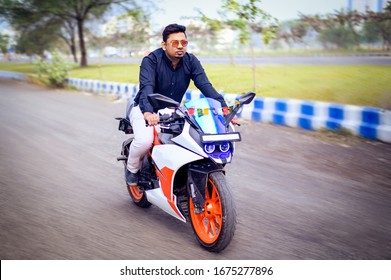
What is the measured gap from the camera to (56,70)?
61.6 ft

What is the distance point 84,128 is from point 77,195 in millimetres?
4248

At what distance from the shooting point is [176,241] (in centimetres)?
373

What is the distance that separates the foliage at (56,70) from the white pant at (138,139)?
1545 cm

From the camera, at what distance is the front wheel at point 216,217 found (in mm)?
3287

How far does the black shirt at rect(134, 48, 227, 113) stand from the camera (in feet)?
12.9

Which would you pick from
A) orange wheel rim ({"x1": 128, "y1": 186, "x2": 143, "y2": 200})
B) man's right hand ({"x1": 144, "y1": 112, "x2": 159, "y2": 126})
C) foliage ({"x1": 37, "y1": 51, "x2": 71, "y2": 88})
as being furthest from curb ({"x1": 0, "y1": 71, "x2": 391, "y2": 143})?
foliage ({"x1": 37, "y1": 51, "x2": 71, "y2": 88})

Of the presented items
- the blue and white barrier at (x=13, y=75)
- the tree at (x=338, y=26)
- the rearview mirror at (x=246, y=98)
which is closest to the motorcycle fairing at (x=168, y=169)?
the rearview mirror at (x=246, y=98)

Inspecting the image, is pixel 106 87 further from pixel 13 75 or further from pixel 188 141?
pixel 13 75

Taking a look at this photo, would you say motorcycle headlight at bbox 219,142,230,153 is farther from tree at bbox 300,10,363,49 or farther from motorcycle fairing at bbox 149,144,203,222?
tree at bbox 300,10,363,49

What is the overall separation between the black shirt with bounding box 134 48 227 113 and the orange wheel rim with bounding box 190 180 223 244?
890mm

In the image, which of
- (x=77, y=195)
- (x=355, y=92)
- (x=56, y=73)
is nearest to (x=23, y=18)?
(x=56, y=73)

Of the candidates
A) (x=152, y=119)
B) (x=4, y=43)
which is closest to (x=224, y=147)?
(x=152, y=119)

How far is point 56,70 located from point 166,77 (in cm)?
1598

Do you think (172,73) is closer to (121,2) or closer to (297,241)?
(297,241)
